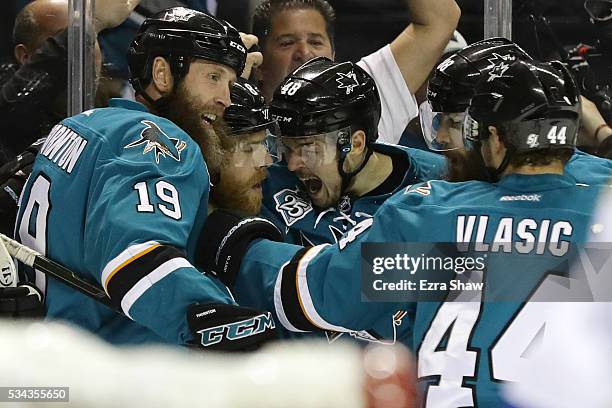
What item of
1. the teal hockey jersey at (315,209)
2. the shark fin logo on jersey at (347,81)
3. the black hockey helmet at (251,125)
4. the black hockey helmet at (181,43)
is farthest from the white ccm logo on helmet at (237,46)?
the teal hockey jersey at (315,209)

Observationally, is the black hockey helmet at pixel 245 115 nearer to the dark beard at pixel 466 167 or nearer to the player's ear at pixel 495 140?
the dark beard at pixel 466 167

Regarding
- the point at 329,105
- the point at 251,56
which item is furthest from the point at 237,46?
the point at 251,56

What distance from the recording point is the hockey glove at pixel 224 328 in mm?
1931

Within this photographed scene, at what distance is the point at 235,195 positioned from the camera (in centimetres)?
260

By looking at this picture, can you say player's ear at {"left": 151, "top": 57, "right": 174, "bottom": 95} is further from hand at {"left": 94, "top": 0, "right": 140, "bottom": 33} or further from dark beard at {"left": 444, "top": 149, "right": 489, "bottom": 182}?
dark beard at {"left": 444, "top": 149, "right": 489, "bottom": 182}

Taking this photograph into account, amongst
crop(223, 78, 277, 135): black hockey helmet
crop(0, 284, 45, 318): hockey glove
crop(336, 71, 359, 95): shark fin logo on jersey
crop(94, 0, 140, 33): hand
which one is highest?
crop(94, 0, 140, 33): hand


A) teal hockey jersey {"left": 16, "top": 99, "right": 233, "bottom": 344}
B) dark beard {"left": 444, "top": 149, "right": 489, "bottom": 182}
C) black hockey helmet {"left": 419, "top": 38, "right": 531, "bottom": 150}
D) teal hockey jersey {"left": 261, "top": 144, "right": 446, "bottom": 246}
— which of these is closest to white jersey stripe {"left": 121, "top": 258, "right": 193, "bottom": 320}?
teal hockey jersey {"left": 16, "top": 99, "right": 233, "bottom": 344}

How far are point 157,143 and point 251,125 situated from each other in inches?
18.9

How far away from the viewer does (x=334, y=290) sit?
206 centimetres

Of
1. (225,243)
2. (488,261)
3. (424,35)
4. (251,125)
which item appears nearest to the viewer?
(488,261)

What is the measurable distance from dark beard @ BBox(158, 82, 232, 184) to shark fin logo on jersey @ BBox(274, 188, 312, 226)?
0.19 m

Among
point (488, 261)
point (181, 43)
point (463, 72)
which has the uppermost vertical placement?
point (181, 43)

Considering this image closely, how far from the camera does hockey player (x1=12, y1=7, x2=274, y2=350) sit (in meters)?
1.96

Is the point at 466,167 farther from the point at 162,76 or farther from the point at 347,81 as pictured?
the point at 162,76
